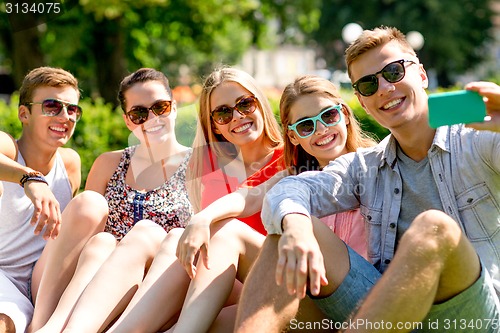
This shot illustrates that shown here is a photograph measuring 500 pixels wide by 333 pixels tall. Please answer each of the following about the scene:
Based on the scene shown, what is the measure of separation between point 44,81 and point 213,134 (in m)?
1.00

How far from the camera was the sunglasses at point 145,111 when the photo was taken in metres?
4.02

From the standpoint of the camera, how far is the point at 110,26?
1625 centimetres

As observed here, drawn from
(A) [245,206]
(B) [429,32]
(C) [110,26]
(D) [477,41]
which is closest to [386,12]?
(B) [429,32]

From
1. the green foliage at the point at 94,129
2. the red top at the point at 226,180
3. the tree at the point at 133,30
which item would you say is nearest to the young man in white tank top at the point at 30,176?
the red top at the point at 226,180

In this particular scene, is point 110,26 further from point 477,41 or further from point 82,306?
point 477,41

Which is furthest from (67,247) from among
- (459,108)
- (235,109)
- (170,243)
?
(459,108)

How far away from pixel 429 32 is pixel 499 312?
36.0 meters

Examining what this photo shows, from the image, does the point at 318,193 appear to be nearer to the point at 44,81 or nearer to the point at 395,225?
the point at 395,225

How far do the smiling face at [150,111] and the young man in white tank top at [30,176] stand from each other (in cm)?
36

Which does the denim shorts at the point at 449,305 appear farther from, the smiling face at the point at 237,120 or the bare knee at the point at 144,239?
the smiling face at the point at 237,120

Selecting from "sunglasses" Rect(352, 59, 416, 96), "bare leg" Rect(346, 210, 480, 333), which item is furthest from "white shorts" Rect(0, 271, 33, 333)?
"sunglasses" Rect(352, 59, 416, 96)

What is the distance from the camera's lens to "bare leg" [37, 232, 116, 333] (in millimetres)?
3148

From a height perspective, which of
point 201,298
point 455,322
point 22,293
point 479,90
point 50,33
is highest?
point 50,33

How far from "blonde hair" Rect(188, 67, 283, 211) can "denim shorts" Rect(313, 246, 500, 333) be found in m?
1.28
